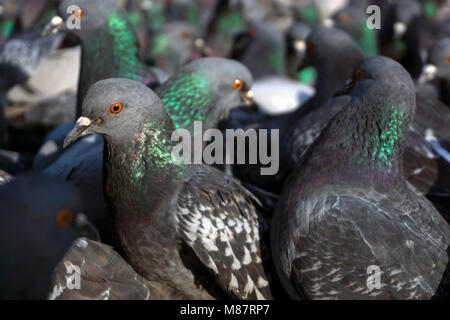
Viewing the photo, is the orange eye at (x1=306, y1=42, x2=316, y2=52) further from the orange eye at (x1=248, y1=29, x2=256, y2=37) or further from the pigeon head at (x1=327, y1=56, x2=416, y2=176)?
the pigeon head at (x1=327, y1=56, x2=416, y2=176)

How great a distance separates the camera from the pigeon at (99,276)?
2912mm

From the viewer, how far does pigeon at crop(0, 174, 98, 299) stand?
2.32m

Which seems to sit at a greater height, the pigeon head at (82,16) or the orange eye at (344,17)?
the pigeon head at (82,16)

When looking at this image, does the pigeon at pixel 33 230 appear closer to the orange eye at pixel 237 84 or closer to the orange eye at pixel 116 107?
the orange eye at pixel 116 107

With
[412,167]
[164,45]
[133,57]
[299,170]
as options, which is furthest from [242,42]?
[299,170]

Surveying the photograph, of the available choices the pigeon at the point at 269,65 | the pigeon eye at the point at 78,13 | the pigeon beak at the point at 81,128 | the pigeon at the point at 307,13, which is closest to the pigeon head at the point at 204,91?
the pigeon eye at the point at 78,13

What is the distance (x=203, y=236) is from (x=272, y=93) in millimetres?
3631

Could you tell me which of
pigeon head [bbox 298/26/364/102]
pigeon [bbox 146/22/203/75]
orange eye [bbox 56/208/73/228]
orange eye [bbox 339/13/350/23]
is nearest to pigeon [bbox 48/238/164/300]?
orange eye [bbox 56/208/73/228]

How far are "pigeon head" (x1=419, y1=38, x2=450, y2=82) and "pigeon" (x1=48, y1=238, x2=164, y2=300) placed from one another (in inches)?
144

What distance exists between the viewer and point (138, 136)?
9.68 feet

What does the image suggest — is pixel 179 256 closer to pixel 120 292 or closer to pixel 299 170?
pixel 120 292

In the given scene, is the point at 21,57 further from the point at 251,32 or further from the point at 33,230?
the point at 33,230

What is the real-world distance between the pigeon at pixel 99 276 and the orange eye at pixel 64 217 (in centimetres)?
52

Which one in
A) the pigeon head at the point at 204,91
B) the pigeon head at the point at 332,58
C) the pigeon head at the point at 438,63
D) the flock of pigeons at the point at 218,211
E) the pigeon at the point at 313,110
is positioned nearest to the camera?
the flock of pigeons at the point at 218,211
